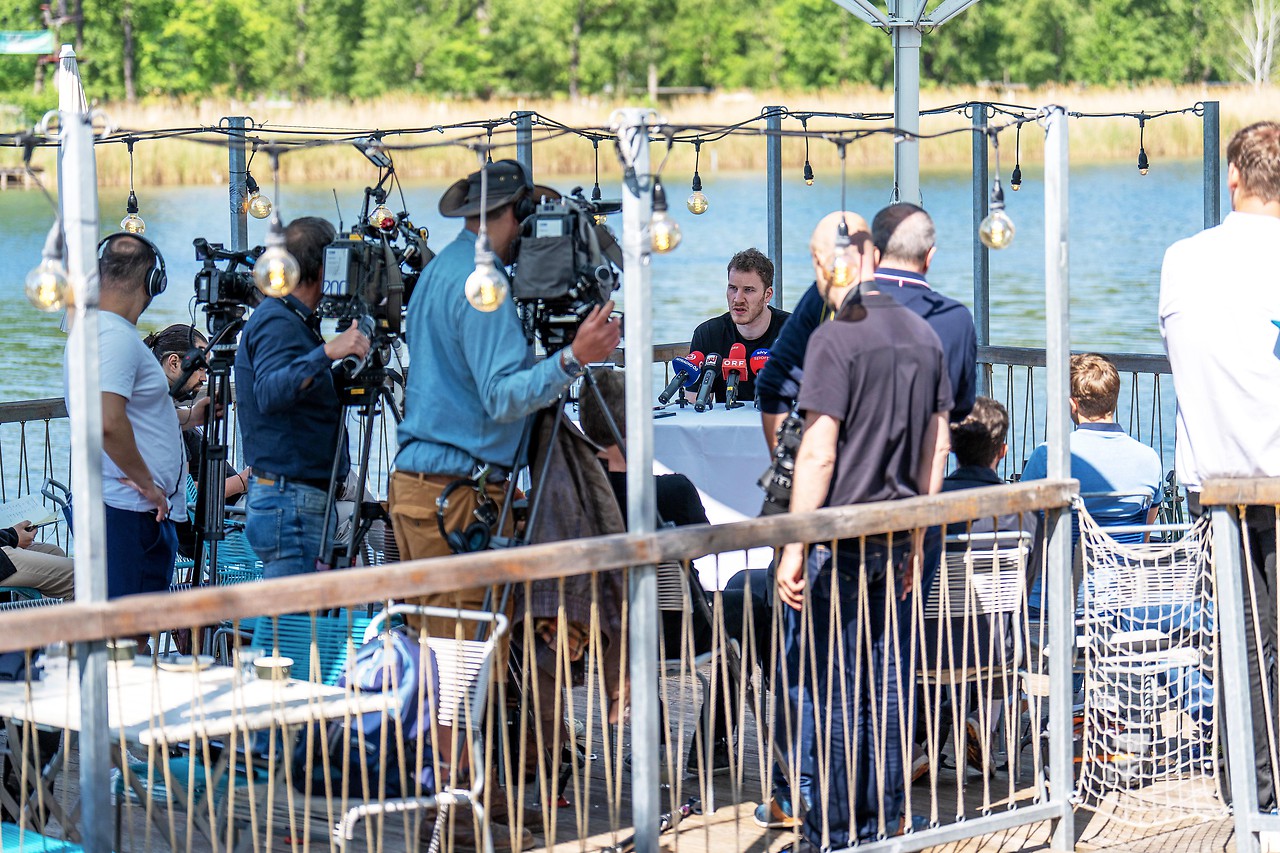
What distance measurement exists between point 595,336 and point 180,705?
1117mm

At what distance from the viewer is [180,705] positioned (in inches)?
137

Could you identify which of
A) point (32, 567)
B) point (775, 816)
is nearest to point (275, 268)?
point (775, 816)

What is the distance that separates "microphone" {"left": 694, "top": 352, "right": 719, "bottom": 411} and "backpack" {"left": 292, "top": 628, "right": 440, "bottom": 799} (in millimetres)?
1925

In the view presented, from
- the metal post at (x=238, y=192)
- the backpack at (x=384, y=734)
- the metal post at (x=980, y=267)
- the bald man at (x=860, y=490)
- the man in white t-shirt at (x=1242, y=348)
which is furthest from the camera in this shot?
the metal post at (x=980, y=267)

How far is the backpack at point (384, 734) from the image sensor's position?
344 cm

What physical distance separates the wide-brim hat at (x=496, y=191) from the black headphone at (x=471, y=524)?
2.00 ft

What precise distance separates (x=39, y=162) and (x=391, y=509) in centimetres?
1992

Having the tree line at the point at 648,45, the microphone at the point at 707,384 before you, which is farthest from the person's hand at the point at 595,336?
the tree line at the point at 648,45

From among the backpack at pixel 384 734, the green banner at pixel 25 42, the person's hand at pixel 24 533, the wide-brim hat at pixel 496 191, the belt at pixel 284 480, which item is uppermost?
the green banner at pixel 25 42

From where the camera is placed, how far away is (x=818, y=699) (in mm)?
3824

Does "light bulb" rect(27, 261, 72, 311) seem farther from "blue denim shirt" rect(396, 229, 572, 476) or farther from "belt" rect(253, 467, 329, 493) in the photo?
"belt" rect(253, 467, 329, 493)

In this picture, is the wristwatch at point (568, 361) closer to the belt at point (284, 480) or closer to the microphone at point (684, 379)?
the belt at point (284, 480)

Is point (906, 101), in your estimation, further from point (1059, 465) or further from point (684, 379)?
point (1059, 465)

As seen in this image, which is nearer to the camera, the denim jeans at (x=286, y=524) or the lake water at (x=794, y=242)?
the denim jeans at (x=286, y=524)
